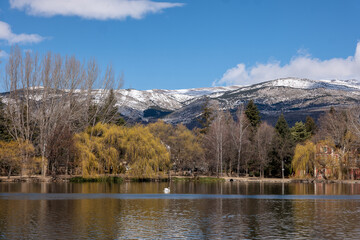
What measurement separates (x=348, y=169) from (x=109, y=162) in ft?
144

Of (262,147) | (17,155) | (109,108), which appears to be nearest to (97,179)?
(17,155)

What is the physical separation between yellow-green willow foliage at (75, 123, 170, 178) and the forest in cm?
14

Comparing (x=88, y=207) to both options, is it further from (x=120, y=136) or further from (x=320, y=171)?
(x=320, y=171)

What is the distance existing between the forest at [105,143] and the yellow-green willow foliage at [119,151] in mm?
141

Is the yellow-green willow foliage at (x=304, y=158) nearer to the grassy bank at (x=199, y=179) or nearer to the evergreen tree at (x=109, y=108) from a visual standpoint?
the grassy bank at (x=199, y=179)

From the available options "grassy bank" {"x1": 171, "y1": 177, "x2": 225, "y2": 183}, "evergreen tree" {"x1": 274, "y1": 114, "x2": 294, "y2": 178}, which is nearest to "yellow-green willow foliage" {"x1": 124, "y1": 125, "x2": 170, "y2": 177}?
"grassy bank" {"x1": 171, "y1": 177, "x2": 225, "y2": 183}

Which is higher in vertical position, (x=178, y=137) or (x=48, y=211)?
(x=178, y=137)

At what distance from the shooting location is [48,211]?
3039 cm

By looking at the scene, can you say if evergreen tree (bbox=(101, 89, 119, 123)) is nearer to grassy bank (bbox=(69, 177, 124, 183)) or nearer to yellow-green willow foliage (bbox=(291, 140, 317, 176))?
grassy bank (bbox=(69, 177, 124, 183))

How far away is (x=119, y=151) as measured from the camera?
2680 inches

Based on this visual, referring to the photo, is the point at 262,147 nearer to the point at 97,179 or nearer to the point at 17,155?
the point at 97,179

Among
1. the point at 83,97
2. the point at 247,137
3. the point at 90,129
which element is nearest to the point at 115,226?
the point at 90,129

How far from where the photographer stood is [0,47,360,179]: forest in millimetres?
66688

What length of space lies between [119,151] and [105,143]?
2.39 metres
